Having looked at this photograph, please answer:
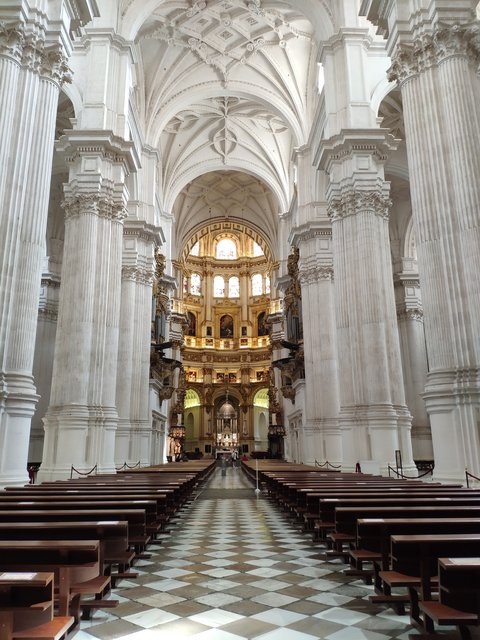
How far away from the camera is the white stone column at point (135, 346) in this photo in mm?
19562

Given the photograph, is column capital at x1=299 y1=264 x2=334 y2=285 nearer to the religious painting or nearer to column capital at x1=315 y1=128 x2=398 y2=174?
column capital at x1=315 y1=128 x2=398 y2=174

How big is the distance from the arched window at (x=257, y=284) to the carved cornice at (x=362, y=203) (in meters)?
33.5

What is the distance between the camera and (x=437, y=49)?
941cm

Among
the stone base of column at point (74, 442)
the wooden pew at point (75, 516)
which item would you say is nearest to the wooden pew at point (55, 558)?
the wooden pew at point (75, 516)

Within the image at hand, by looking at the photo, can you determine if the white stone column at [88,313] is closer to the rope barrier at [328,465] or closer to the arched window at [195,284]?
the rope barrier at [328,465]

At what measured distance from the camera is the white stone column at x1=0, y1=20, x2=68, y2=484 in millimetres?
7844

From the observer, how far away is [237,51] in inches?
955

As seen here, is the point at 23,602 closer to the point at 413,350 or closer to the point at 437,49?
the point at 437,49

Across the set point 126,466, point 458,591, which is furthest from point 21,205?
point 126,466

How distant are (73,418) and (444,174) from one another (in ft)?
33.9

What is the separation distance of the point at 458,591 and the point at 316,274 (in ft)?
64.9

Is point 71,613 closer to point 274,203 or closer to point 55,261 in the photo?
point 55,261

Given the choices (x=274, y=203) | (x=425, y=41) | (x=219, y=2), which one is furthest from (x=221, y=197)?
(x=425, y=41)

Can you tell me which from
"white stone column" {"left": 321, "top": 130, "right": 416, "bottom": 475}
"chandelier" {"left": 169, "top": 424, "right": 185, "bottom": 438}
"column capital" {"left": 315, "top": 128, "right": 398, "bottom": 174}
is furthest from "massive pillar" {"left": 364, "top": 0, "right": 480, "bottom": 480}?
"chandelier" {"left": 169, "top": 424, "right": 185, "bottom": 438}
